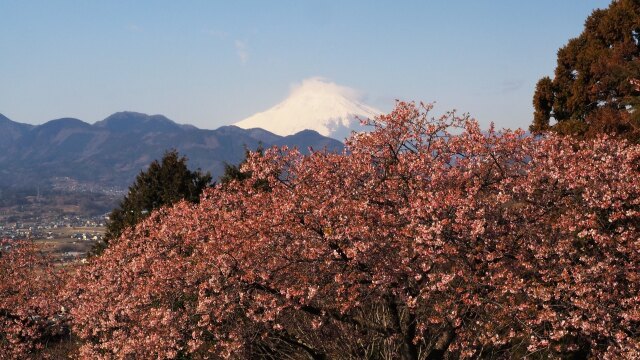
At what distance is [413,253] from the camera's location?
14.4m

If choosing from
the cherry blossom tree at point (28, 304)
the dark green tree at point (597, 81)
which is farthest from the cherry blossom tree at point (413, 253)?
the dark green tree at point (597, 81)

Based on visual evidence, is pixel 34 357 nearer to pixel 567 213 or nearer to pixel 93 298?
pixel 93 298

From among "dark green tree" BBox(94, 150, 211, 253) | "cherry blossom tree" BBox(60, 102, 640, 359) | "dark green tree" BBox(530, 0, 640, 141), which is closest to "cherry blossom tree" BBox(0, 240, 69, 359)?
"dark green tree" BBox(94, 150, 211, 253)

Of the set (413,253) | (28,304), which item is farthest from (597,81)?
(28,304)

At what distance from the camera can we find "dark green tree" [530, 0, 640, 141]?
3350cm

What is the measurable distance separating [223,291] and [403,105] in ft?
25.8

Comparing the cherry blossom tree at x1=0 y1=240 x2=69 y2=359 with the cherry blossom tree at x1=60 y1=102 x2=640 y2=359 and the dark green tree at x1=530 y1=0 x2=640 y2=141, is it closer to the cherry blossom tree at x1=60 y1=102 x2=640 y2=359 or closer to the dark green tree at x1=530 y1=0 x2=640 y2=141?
the cherry blossom tree at x1=60 y1=102 x2=640 y2=359

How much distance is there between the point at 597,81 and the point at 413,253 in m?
27.6

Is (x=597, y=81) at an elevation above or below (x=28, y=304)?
above

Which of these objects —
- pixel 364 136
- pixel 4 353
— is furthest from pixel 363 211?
pixel 4 353

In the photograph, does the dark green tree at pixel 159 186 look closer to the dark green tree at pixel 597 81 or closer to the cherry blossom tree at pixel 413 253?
the dark green tree at pixel 597 81

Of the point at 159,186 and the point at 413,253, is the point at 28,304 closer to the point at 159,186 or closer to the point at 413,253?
the point at 413,253

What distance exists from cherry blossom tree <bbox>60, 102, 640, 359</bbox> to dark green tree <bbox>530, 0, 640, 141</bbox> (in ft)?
54.2

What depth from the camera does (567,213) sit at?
15.2 m
